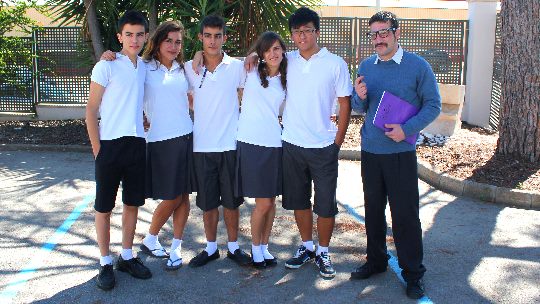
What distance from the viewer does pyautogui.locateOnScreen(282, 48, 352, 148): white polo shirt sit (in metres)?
4.62

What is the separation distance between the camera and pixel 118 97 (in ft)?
14.8

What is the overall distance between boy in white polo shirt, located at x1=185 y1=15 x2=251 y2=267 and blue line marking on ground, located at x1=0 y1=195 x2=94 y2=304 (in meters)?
1.40

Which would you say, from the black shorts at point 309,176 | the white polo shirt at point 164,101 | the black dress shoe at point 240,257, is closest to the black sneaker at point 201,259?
the black dress shoe at point 240,257

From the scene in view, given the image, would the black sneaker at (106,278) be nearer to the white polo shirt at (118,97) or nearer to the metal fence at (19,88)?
the white polo shirt at (118,97)

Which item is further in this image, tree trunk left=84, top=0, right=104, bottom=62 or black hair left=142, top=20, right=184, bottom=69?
tree trunk left=84, top=0, right=104, bottom=62

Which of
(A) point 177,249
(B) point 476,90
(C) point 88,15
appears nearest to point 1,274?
(A) point 177,249

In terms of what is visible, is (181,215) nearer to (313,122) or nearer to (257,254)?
(257,254)

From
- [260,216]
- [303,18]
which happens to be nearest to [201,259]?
Result: [260,216]

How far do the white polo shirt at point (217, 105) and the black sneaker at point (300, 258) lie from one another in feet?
3.28

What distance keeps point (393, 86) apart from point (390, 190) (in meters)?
0.72

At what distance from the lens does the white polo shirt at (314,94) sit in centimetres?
462

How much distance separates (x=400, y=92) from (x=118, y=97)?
76.6 inches

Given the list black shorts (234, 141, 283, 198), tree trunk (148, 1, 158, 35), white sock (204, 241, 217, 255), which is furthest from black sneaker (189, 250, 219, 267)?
tree trunk (148, 1, 158, 35)

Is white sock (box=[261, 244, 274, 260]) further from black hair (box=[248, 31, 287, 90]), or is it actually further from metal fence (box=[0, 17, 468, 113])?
metal fence (box=[0, 17, 468, 113])
